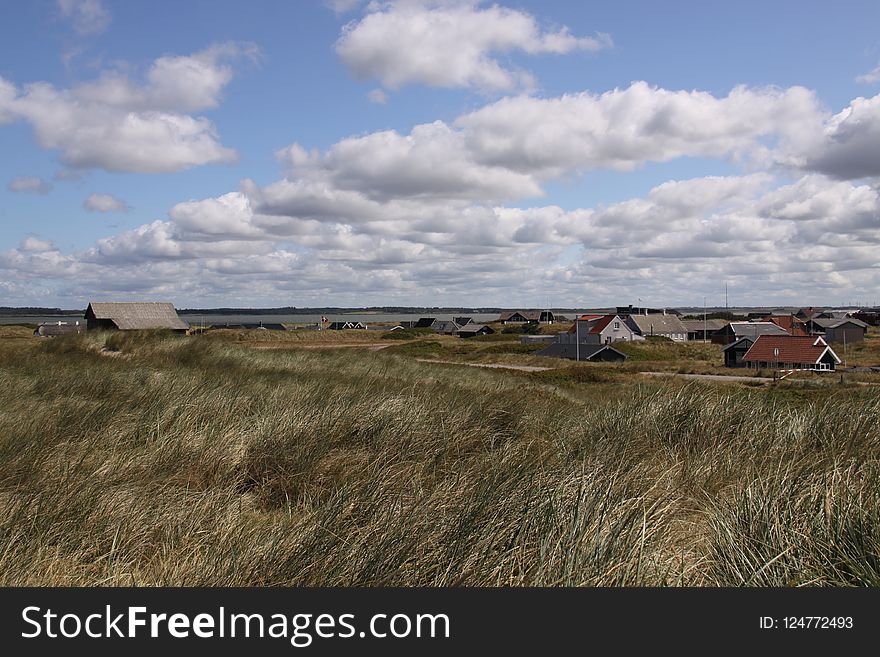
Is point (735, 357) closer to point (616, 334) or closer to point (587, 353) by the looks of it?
point (587, 353)

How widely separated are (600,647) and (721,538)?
1351 millimetres

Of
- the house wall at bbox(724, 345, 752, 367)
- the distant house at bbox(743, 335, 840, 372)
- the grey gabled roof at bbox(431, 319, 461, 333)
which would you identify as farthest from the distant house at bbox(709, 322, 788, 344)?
the grey gabled roof at bbox(431, 319, 461, 333)

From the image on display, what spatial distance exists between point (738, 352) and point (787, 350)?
4.81 m

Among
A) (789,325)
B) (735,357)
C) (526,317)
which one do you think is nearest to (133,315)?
(735,357)

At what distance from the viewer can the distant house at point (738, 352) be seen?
57750mm

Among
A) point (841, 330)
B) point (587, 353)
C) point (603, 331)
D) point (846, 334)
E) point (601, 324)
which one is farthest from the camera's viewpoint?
point (841, 330)

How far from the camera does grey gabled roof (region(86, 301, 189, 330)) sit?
49688 mm

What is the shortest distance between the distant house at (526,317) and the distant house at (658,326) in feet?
137

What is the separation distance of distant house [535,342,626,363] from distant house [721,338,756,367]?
8.52 metres

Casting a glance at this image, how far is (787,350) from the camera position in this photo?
2140 inches

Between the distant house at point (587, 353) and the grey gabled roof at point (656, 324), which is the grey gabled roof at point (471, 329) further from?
the distant house at point (587, 353)

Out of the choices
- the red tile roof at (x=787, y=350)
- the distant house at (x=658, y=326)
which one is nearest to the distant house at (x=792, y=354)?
the red tile roof at (x=787, y=350)

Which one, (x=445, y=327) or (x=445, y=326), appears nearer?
(x=445, y=327)

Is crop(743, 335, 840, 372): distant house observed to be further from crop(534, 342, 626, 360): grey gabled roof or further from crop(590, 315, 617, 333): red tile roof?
crop(590, 315, 617, 333): red tile roof
